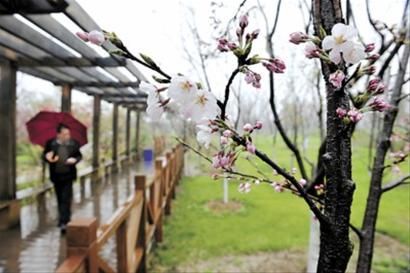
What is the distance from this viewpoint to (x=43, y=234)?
4.43 metres

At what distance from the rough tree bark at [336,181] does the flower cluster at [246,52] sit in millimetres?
Answer: 137

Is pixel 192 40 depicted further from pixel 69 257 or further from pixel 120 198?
pixel 69 257

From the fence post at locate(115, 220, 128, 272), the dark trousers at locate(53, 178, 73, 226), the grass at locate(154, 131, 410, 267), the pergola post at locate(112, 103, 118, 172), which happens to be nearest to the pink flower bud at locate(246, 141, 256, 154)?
the fence post at locate(115, 220, 128, 272)

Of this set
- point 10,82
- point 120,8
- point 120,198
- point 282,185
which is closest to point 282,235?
point 120,198

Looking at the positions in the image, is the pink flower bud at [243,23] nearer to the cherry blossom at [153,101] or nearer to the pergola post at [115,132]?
the cherry blossom at [153,101]

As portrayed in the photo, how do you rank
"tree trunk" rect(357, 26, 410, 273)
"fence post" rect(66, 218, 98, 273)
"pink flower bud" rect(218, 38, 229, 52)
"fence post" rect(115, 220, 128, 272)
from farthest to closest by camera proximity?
"fence post" rect(115, 220, 128, 272), "tree trunk" rect(357, 26, 410, 273), "fence post" rect(66, 218, 98, 273), "pink flower bud" rect(218, 38, 229, 52)

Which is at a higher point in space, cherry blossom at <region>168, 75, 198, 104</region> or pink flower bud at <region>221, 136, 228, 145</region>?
cherry blossom at <region>168, 75, 198, 104</region>

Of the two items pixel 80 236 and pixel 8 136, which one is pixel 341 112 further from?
pixel 8 136

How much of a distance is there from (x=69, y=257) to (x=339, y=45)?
4.92 feet

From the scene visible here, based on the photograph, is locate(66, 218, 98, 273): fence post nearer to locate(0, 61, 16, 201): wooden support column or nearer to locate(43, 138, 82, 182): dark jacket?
locate(43, 138, 82, 182): dark jacket

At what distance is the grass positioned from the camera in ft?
18.0

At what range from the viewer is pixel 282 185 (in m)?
1.04

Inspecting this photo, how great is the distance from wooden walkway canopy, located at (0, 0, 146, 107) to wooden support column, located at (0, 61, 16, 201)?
201mm

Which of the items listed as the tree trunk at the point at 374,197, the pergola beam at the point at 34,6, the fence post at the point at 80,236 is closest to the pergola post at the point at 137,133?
the pergola beam at the point at 34,6
